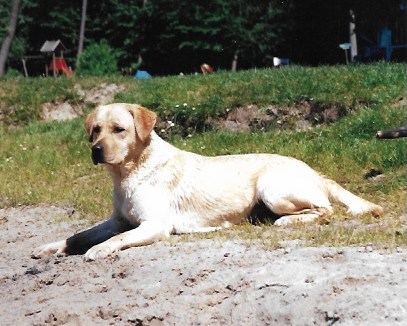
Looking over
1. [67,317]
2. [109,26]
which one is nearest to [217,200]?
[67,317]

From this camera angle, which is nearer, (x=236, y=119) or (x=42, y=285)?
(x=42, y=285)

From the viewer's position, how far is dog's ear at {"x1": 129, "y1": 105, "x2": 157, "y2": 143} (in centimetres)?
780

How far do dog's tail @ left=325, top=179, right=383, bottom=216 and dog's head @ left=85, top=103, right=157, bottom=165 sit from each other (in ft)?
6.60

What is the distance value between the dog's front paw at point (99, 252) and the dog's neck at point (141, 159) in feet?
3.11

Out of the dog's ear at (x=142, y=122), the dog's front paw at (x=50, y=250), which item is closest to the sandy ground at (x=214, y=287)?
the dog's front paw at (x=50, y=250)

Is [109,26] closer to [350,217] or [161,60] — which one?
[161,60]

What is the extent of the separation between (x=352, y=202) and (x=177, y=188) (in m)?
1.79

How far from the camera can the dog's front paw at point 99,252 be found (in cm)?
702

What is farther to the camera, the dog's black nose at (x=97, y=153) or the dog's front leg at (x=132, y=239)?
the dog's black nose at (x=97, y=153)

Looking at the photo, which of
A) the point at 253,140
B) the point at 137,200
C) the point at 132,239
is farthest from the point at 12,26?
the point at 132,239

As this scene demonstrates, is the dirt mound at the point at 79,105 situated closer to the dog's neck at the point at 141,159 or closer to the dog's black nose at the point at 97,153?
the dog's neck at the point at 141,159

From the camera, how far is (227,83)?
17.3 metres

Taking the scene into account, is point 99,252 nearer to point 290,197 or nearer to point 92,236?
point 92,236

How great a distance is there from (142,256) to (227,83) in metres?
10.9
